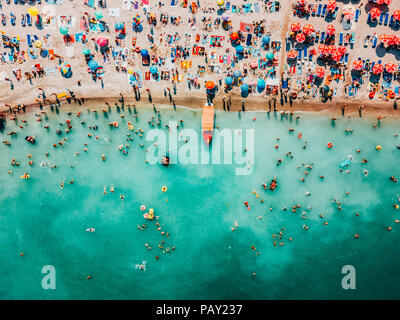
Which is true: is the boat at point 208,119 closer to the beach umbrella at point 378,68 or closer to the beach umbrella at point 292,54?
the beach umbrella at point 292,54

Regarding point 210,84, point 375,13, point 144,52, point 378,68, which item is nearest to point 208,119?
point 210,84

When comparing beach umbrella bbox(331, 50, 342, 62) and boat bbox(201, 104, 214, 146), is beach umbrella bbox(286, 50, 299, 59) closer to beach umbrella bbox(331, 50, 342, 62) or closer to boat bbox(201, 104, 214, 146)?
beach umbrella bbox(331, 50, 342, 62)

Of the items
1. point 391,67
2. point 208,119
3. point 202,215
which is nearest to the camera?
point 391,67

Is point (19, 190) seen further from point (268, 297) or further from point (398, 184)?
point (398, 184)

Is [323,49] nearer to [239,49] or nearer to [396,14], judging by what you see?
[396,14]

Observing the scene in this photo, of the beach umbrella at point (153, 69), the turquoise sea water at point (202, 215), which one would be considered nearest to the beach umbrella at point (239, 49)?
the turquoise sea water at point (202, 215)
